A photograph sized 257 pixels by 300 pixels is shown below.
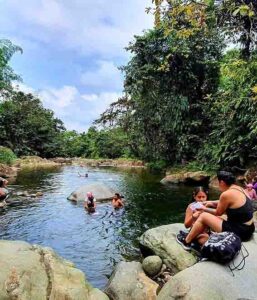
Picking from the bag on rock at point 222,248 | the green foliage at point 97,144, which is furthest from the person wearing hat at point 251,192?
the green foliage at point 97,144

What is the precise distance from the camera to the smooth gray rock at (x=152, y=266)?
25.3 feet

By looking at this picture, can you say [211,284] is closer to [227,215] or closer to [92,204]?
[227,215]

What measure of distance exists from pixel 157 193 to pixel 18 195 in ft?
25.0

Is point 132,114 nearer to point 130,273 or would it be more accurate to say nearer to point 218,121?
point 218,121

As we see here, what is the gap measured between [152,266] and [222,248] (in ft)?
6.34

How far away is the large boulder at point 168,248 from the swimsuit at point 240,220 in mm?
1221

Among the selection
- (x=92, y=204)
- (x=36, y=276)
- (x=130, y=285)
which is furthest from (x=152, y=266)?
(x=92, y=204)

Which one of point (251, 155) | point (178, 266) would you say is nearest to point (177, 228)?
point (178, 266)

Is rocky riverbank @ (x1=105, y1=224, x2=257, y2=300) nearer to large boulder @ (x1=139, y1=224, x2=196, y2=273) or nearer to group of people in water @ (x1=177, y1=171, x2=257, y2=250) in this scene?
large boulder @ (x1=139, y1=224, x2=196, y2=273)

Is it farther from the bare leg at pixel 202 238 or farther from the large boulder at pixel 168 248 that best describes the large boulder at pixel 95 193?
the bare leg at pixel 202 238

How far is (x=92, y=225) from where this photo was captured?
13953 millimetres

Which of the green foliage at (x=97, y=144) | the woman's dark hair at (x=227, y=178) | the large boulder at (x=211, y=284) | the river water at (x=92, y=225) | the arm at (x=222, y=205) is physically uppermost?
the green foliage at (x=97, y=144)

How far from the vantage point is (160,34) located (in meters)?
29.4

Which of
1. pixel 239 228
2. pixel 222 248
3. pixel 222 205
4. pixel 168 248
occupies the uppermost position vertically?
pixel 222 205
